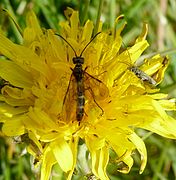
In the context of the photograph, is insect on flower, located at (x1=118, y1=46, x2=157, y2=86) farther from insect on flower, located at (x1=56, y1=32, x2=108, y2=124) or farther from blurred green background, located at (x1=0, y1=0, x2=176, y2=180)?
blurred green background, located at (x1=0, y1=0, x2=176, y2=180)

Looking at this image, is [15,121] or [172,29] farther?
[172,29]

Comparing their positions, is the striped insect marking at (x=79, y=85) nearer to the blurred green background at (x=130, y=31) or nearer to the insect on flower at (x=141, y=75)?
the insect on flower at (x=141, y=75)

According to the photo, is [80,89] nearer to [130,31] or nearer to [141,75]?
[141,75]

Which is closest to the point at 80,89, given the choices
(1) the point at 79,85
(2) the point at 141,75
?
(1) the point at 79,85

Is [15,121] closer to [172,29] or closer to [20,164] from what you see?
[20,164]

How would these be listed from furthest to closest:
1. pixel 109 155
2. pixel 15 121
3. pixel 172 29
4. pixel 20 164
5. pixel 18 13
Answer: pixel 172 29 < pixel 18 13 < pixel 20 164 < pixel 109 155 < pixel 15 121

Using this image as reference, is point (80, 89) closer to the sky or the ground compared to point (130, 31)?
closer to the ground

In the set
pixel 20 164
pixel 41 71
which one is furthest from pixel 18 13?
pixel 41 71
